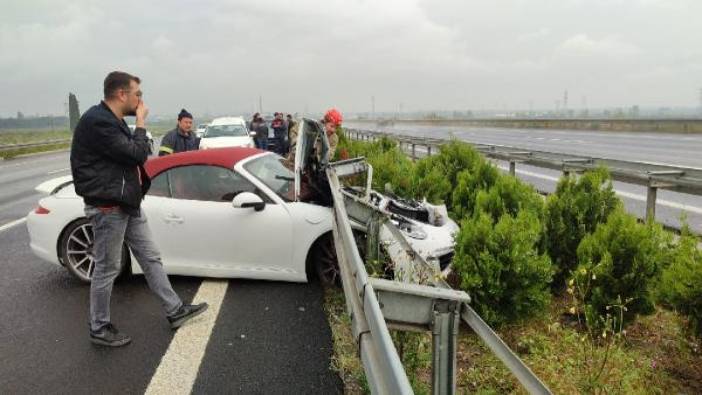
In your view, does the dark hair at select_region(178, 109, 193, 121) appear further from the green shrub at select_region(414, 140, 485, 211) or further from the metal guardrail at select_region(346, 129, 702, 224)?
the metal guardrail at select_region(346, 129, 702, 224)

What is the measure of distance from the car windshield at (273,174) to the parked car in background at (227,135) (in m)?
11.0

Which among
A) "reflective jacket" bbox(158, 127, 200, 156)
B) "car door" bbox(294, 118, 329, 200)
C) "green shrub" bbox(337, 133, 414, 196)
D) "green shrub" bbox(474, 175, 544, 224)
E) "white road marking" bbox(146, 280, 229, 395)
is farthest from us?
"reflective jacket" bbox(158, 127, 200, 156)

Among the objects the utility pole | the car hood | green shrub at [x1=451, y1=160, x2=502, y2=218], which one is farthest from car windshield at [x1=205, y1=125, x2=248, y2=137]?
the utility pole

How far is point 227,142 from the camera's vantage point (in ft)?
58.0

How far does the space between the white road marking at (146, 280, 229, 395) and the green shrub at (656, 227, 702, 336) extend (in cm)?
322

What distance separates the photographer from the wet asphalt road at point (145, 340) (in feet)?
12.3

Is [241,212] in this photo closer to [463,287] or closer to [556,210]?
[463,287]

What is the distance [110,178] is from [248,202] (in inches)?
57.4

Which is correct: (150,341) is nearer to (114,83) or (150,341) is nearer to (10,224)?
(114,83)

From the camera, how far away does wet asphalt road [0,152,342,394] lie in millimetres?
3738

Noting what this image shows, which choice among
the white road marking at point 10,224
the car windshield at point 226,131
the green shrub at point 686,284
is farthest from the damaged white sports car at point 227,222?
the car windshield at point 226,131

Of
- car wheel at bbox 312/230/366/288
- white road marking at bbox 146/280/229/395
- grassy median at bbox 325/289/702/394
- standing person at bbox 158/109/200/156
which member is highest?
standing person at bbox 158/109/200/156

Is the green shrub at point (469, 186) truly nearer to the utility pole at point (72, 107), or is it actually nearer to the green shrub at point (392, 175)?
the green shrub at point (392, 175)

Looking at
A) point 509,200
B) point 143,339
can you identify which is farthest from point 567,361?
point 143,339
